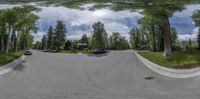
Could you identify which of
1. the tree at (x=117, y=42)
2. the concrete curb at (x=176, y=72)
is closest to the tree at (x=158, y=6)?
the tree at (x=117, y=42)

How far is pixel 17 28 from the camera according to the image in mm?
6809

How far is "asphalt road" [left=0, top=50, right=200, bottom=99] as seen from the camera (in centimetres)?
632

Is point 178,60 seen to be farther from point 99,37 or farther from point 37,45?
Answer: point 37,45

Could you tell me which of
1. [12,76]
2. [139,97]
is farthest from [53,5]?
[12,76]

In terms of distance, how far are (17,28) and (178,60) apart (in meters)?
4.38

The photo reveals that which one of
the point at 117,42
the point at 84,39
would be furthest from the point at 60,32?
the point at 117,42

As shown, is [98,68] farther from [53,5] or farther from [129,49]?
[53,5]

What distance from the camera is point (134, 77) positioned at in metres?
7.41

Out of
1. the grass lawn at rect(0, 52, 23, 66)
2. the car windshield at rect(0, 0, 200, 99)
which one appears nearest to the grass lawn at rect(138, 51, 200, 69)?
the car windshield at rect(0, 0, 200, 99)

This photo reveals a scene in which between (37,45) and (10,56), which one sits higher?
(37,45)

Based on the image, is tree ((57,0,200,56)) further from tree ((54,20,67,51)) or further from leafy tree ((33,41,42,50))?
leafy tree ((33,41,42,50))

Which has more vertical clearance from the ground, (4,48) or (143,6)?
(143,6)

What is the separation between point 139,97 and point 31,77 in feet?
12.0

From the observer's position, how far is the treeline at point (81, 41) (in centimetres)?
553
